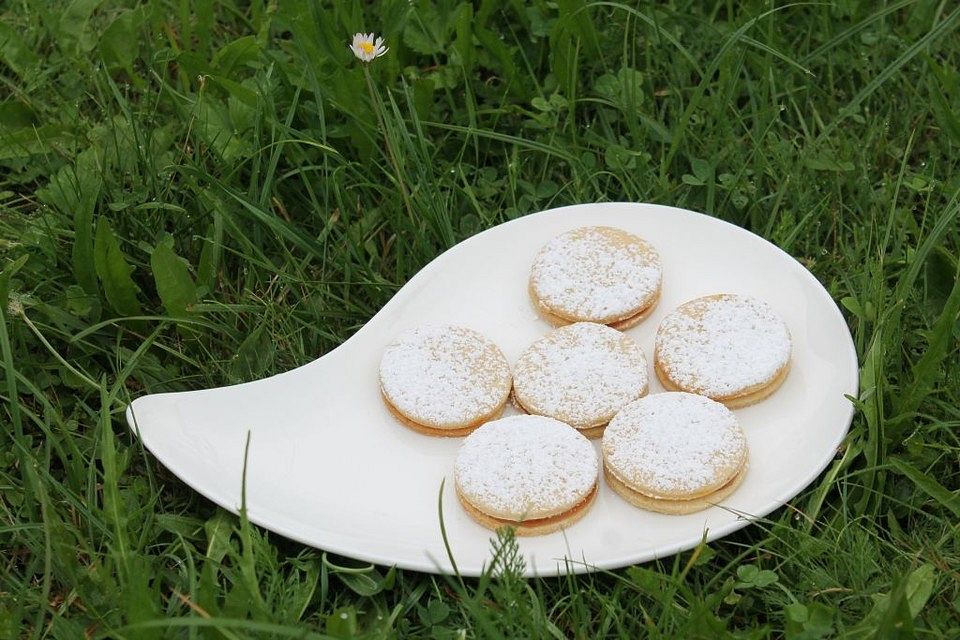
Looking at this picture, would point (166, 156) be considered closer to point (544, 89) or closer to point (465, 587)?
point (544, 89)

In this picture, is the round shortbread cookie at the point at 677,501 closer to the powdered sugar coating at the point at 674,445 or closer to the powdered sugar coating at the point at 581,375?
the powdered sugar coating at the point at 674,445

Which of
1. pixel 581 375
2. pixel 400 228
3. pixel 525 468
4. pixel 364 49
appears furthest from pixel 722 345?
pixel 364 49

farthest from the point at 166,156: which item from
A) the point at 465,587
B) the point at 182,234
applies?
the point at 465,587

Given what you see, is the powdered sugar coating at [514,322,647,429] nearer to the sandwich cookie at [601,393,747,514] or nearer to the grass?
the sandwich cookie at [601,393,747,514]

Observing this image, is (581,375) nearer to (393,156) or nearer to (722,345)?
(722,345)

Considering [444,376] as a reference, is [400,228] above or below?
above

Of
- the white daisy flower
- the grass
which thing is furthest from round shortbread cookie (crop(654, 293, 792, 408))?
the white daisy flower

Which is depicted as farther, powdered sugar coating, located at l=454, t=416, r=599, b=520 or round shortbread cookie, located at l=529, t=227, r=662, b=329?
round shortbread cookie, located at l=529, t=227, r=662, b=329
